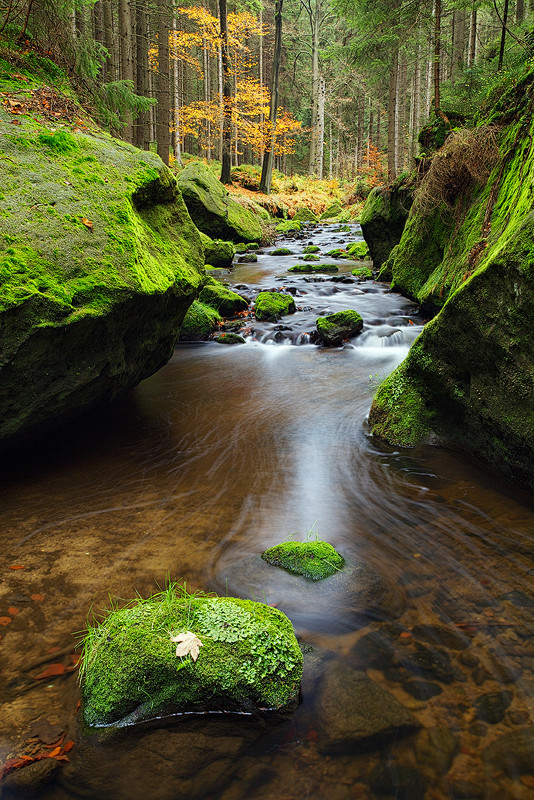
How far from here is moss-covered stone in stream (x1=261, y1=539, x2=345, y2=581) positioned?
358cm

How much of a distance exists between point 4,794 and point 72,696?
19.3 inches

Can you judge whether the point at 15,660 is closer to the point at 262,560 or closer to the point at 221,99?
the point at 262,560

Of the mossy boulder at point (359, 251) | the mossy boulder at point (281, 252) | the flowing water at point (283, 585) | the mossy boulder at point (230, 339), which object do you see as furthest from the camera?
the mossy boulder at point (281, 252)

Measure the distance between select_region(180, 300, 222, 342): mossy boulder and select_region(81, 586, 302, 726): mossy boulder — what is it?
8768 millimetres

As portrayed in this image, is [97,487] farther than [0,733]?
Yes

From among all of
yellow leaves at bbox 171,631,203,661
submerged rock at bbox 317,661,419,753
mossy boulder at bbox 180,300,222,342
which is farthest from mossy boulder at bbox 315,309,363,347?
yellow leaves at bbox 171,631,203,661

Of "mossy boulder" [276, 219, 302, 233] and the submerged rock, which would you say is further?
"mossy boulder" [276, 219, 302, 233]

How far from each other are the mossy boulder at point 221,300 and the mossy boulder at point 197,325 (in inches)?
32.8

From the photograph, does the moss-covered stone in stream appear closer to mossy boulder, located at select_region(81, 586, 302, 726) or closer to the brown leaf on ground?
mossy boulder, located at select_region(81, 586, 302, 726)

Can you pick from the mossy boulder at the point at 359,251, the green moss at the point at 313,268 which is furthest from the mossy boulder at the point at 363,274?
the mossy boulder at the point at 359,251

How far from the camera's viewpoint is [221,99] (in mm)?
28375

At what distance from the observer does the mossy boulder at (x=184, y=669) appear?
241 cm

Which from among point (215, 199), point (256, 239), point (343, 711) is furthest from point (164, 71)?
point (343, 711)

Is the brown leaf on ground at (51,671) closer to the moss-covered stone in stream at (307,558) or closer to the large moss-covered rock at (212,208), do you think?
the moss-covered stone in stream at (307,558)
